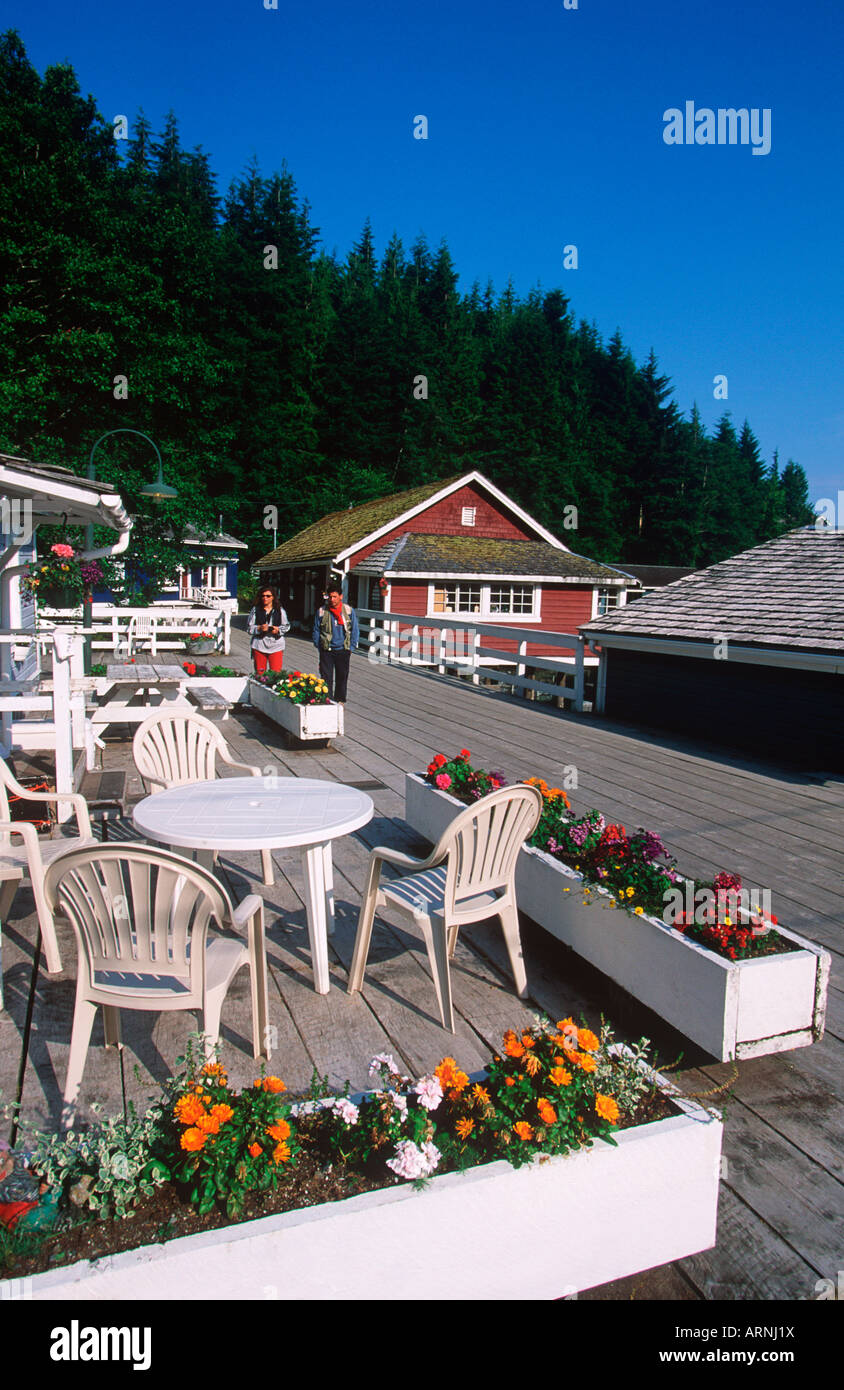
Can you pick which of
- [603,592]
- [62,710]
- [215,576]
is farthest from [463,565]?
[62,710]

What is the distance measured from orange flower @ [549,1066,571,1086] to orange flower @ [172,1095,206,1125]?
87 cm

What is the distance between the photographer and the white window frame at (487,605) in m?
24.1

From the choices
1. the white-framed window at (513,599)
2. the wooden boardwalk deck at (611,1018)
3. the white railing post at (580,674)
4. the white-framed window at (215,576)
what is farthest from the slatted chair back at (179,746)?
the white-framed window at (215,576)

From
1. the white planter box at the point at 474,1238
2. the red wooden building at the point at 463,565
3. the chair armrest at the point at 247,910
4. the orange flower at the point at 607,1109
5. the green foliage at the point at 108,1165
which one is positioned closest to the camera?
→ the white planter box at the point at 474,1238

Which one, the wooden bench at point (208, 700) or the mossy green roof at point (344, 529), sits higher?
the mossy green roof at point (344, 529)

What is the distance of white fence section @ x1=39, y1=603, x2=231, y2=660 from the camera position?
46.1 feet

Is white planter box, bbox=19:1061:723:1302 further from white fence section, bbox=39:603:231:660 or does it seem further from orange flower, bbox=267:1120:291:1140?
white fence section, bbox=39:603:231:660

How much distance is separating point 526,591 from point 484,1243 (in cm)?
2428

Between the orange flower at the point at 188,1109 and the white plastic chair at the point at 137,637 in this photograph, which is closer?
the orange flower at the point at 188,1109

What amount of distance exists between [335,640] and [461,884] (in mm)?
7406

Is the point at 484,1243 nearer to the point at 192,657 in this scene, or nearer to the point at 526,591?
the point at 192,657

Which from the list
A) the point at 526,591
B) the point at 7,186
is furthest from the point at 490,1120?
the point at 7,186

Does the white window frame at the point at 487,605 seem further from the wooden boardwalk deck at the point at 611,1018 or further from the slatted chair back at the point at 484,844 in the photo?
the slatted chair back at the point at 484,844

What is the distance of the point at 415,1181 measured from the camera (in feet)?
6.38
